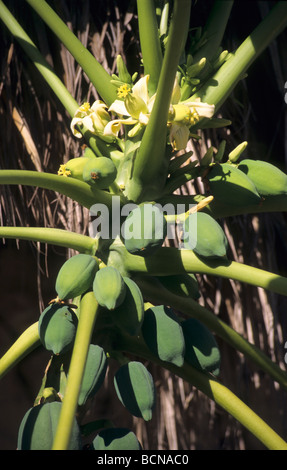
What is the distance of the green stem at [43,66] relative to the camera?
1101mm

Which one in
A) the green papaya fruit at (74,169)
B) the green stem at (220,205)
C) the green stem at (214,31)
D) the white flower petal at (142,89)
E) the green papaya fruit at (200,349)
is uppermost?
the green stem at (214,31)

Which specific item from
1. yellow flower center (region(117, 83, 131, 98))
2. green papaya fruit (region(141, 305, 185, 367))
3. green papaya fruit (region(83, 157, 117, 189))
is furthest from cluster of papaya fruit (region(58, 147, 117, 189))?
green papaya fruit (region(141, 305, 185, 367))

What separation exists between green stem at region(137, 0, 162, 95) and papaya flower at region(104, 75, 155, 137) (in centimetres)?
3

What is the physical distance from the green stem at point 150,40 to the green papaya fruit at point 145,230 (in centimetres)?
25

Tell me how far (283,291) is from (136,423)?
83cm

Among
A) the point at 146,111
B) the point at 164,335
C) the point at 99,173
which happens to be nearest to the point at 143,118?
the point at 146,111

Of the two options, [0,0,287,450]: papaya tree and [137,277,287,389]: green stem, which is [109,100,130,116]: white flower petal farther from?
[137,277,287,389]: green stem

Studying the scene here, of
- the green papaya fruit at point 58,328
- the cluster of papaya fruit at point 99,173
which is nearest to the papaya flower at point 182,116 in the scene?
the cluster of papaya fruit at point 99,173

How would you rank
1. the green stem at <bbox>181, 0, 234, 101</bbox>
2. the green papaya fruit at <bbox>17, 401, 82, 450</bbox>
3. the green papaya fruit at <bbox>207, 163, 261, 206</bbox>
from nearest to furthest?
the green papaya fruit at <bbox>17, 401, 82, 450</bbox> < the green papaya fruit at <bbox>207, 163, 261, 206</bbox> < the green stem at <bbox>181, 0, 234, 101</bbox>

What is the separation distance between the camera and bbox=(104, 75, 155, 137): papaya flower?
96 centimetres

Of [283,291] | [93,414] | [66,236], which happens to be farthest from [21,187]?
[283,291]

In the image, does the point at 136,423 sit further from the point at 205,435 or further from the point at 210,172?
the point at 210,172

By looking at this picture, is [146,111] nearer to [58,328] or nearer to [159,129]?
[159,129]

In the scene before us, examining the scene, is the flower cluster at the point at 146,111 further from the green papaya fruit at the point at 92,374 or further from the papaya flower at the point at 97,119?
the green papaya fruit at the point at 92,374
